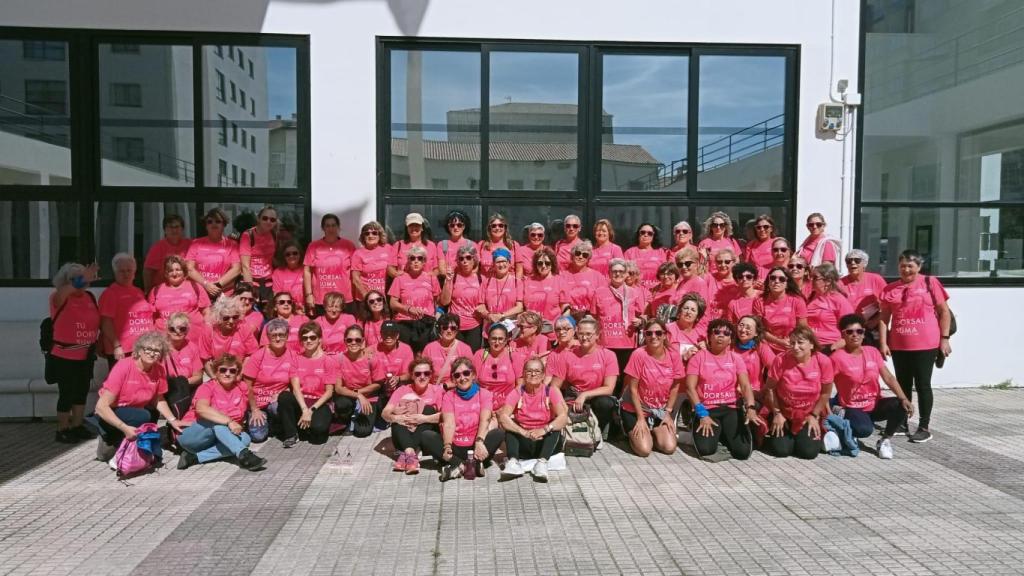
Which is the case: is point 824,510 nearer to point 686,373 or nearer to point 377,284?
point 686,373

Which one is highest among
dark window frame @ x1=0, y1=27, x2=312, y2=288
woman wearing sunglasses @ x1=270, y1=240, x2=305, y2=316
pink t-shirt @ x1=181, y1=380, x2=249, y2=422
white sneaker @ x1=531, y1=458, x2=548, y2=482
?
dark window frame @ x1=0, y1=27, x2=312, y2=288

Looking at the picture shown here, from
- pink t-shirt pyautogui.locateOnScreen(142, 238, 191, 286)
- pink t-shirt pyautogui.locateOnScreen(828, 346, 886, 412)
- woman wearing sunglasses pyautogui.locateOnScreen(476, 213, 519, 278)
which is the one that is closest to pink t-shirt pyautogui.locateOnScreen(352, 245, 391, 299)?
woman wearing sunglasses pyautogui.locateOnScreen(476, 213, 519, 278)

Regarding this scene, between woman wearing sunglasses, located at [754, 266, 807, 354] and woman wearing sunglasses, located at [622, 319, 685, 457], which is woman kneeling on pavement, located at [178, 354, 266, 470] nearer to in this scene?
woman wearing sunglasses, located at [622, 319, 685, 457]

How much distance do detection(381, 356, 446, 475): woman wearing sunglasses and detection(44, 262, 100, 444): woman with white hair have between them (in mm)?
3189

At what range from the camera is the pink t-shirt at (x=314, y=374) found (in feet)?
21.3

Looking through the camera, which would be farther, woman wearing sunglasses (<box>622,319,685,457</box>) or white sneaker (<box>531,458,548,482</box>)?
woman wearing sunglasses (<box>622,319,685,457</box>)

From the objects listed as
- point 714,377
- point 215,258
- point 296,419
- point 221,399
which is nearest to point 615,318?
point 714,377

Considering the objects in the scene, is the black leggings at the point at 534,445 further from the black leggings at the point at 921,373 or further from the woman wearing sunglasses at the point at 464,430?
the black leggings at the point at 921,373

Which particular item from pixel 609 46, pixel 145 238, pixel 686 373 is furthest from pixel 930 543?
pixel 145 238

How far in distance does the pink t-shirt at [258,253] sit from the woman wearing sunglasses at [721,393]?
173 inches

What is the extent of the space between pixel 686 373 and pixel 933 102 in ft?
19.2

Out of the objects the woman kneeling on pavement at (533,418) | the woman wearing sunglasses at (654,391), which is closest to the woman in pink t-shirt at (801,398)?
the woman wearing sunglasses at (654,391)

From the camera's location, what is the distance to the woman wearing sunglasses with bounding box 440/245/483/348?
7.08 metres

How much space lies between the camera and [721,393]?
20.1 feet
